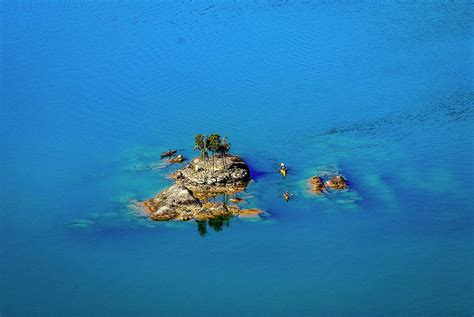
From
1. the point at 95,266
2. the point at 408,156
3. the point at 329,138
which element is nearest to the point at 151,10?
the point at 329,138

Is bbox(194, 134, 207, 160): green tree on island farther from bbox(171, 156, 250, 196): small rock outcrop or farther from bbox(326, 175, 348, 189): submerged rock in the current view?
bbox(326, 175, 348, 189): submerged rock

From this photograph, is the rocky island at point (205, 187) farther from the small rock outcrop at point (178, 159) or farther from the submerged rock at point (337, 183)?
the submerged rock at point (337, 183)

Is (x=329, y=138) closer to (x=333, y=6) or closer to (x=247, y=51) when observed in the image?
(x=247, y=51)

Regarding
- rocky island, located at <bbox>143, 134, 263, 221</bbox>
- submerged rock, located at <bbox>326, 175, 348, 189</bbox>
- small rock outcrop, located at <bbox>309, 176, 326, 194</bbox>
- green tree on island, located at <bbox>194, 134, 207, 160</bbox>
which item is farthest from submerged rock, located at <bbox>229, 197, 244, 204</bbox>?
submerged rock, located at <bbox>326, 175, 348, 189</bbox>

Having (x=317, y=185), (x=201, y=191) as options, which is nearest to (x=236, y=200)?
(x=201, y=191)

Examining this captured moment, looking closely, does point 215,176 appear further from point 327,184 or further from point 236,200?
point 327,184
